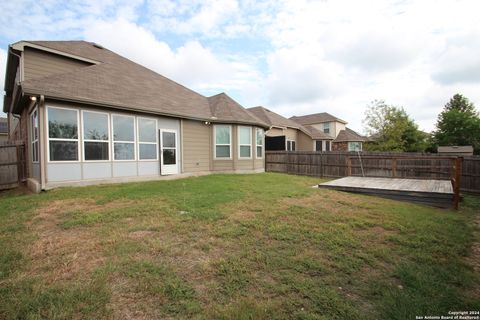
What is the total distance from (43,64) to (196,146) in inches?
274

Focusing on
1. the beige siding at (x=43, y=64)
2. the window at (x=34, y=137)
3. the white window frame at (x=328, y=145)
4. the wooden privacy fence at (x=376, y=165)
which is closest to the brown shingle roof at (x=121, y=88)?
the beige siding at (x=43, y=64)

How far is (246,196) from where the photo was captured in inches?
263

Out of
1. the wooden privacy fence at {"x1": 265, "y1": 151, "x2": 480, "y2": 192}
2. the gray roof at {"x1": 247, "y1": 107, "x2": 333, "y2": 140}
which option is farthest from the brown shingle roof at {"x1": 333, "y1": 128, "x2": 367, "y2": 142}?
the wooden privacy fence at {"x1": 265, "y1": 151, "x2": 480, "y2": 192}

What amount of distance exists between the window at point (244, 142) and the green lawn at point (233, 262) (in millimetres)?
7782

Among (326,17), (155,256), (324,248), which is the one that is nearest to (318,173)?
(326,17)

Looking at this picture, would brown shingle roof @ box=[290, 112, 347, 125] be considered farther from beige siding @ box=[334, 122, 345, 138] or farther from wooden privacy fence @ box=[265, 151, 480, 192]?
wooden privacy fence @ box=[265, 151, 480, 192]

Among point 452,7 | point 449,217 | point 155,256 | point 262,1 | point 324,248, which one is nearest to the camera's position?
point 155,256

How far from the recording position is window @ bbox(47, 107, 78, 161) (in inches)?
291

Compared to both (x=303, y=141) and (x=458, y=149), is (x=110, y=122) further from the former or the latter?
(x=458, y=149)

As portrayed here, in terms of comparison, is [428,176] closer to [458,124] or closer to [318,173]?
[318,173]

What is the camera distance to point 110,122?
Result: 868cm

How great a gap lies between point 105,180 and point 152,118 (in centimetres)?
320

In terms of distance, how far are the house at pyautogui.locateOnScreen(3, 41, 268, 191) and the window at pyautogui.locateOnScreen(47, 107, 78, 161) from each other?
1.0 inches

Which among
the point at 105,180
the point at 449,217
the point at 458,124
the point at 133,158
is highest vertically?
the point at 458,124
